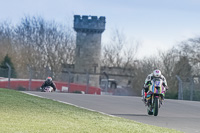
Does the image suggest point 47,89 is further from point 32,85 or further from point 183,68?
point 183,68

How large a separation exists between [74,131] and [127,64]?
8662cm

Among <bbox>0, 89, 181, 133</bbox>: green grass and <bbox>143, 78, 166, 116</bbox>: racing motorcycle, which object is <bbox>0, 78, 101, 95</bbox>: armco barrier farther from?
<bbox>0, 89, 181, 133</bbox>: green grass

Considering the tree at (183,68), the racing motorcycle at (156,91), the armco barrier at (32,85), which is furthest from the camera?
the tree at (183,68)

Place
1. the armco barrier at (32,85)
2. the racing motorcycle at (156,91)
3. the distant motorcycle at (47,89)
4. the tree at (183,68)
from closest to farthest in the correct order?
the racing motorcycle at (156,91) < the distant motorcycle at (47,89) < the armco barrier at (32,85) < the tree at (183,68)

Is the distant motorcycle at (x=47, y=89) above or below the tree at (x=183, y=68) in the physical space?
below

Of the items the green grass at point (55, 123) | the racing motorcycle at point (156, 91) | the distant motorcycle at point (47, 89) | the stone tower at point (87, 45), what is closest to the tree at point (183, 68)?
the stone tower at point (87, 45)

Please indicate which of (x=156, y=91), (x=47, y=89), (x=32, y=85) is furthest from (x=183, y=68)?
(x=156, y=91)

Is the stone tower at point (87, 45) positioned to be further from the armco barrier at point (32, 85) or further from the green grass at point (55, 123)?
the green grass at point (55, 123)

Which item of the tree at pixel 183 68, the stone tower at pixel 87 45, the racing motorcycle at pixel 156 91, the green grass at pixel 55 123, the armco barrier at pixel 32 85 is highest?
Answer: the stone tower at pixel 87 45

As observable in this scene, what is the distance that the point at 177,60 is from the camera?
6278cm

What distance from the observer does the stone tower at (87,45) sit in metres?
79.1

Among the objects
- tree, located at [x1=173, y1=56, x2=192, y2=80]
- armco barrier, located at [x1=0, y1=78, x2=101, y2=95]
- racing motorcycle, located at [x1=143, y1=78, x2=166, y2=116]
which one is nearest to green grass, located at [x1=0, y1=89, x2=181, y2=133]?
racing motorcycle, located at [x1=143, y1=78, x2=166, y2=116]

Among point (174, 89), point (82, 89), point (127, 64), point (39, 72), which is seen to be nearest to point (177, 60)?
point (174, 89)

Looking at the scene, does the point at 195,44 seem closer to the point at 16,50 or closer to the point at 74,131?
the point at 16,50
